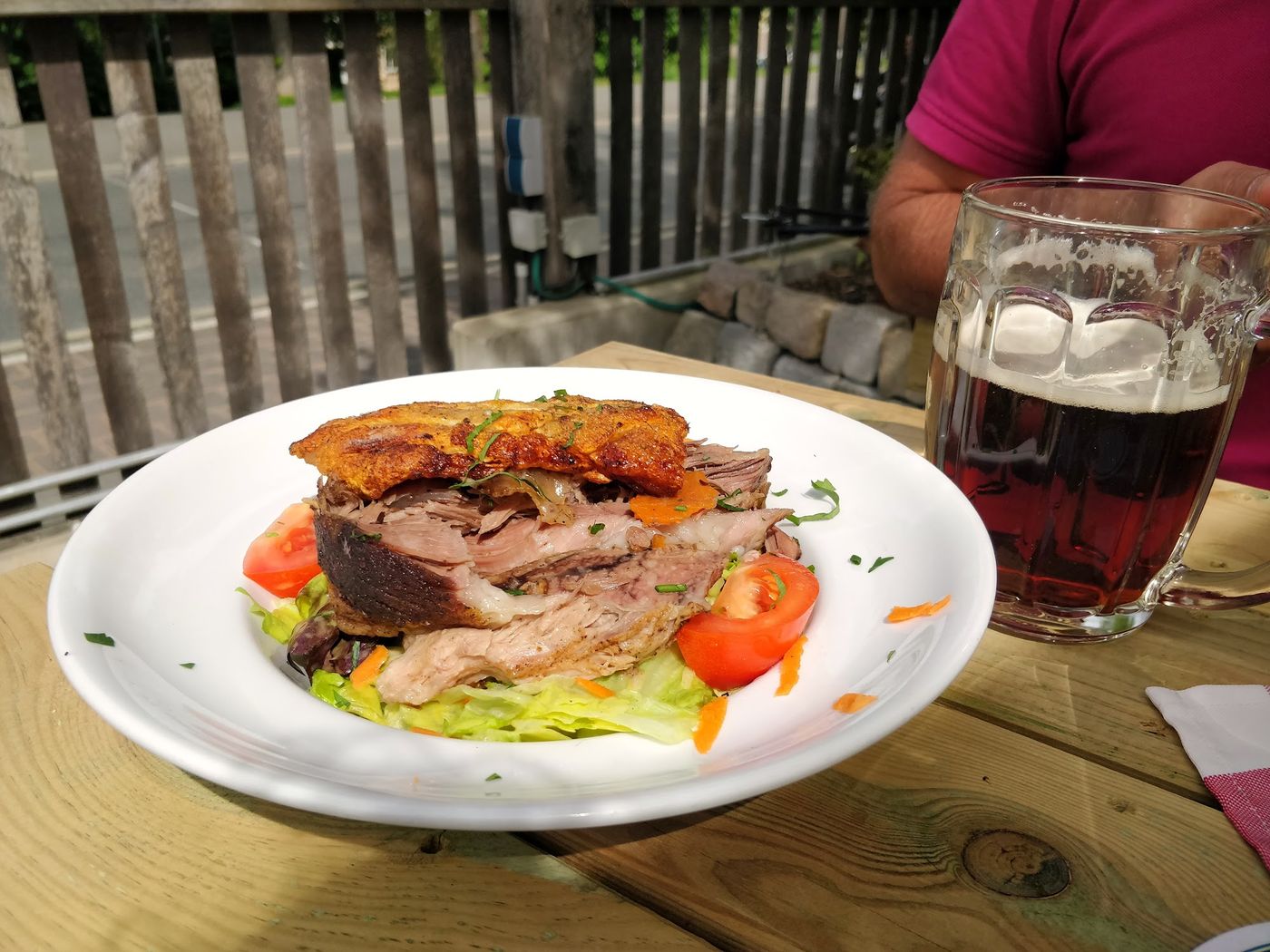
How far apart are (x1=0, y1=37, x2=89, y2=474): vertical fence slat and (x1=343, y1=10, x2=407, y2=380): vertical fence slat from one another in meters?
1.40

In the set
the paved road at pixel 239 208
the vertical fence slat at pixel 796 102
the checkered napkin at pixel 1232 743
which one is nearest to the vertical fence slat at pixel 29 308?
the paved road at pixel 239 208

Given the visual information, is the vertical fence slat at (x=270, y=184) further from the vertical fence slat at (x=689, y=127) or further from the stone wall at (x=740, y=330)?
the vertical fence slat at (x=689, y=127)

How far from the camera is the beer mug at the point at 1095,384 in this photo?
138cm

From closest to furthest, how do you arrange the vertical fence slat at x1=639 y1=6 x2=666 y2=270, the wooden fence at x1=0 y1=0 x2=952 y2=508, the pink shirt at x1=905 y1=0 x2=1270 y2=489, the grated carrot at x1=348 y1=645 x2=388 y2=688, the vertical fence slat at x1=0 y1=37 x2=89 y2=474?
the grated carrot at x1=348 y1=645 x2=388 y2=688 → the pink shirt at x1=905 y1=0 x2=1270 y2=489 → the vertical fence slat at x1=0 y1=37 x2=89 y2=474 → the wooden fence at x1=0 y1=0 x2=952 y2=508 → the vertical fence slat at x1=639 y1=6 x2=666 y2=270

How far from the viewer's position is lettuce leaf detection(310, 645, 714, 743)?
124 centimetres

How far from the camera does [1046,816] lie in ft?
3.97

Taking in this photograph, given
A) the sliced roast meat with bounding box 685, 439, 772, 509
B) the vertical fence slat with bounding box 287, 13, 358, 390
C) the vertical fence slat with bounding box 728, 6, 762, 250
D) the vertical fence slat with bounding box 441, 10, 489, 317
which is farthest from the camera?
the vertical fence slat with bounding box 728, 6, 762, 250

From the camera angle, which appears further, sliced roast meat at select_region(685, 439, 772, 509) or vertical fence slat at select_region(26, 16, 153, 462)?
vertical fence slat at select_region(26, 16, 153, 462)

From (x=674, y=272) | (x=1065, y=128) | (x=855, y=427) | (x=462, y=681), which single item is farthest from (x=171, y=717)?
(x=674, y=272)

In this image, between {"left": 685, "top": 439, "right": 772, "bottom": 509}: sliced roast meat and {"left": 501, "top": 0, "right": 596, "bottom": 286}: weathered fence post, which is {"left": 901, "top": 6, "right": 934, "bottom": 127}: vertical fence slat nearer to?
{"left": 501, "top": 0, "right": 596, "bottom": 286}: weathered fence post

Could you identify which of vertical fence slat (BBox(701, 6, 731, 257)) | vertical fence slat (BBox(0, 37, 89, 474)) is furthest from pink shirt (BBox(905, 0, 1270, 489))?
vertical fence slat (BBox(701, 6, 731, 257))

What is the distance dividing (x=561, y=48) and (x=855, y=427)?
13.6 feet

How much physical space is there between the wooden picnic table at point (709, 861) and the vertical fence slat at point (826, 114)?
6875 mm

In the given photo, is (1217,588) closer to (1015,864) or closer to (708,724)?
(1015,864)
